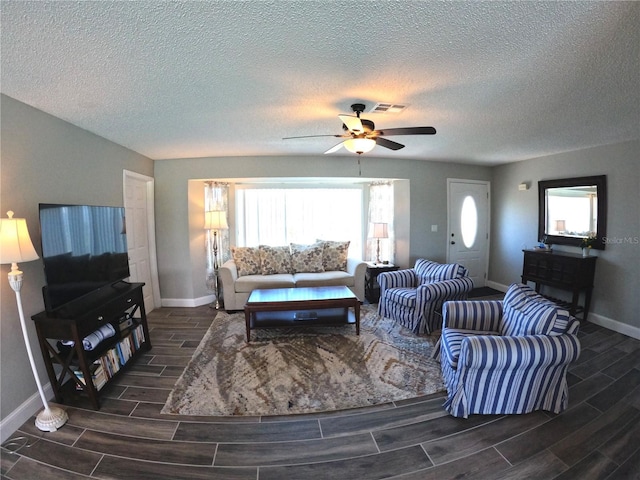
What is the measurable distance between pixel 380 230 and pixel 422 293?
1558 mm

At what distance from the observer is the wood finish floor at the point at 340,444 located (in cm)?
164

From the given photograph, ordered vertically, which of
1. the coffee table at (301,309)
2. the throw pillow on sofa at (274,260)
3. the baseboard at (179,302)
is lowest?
the baseboard at (179,302)

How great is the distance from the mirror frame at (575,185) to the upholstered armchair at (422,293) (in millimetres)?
1784

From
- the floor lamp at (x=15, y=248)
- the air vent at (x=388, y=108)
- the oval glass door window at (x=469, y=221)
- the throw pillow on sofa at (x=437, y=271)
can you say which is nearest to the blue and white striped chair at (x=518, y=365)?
the throw pillow on sofa at (x=437, y=271)

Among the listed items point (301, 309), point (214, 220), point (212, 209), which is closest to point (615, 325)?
point (301, 309)

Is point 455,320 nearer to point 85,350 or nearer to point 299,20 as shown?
point 299,20

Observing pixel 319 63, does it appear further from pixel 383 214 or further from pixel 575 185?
pixel 575 185

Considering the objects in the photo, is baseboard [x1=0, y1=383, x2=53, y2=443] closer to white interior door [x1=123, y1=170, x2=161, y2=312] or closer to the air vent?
→ white interior door [x1=123, y1=170, x2=161, y2=312]

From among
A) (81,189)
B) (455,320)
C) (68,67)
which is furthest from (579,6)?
(81,189)

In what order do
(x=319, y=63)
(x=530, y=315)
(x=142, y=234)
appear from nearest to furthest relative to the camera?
(x=319, y=63)
(x=530, y=315)
(x=142, y=234)

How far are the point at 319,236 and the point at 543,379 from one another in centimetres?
373

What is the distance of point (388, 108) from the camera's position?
236 centimetres

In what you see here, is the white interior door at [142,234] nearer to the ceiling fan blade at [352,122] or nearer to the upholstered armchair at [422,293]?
the ceiling fan blade at [352,122]

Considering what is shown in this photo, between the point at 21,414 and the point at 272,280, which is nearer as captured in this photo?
the point at 21,414
